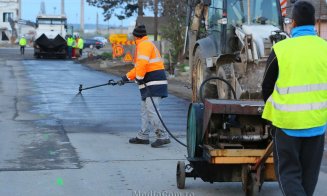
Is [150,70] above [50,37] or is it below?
below

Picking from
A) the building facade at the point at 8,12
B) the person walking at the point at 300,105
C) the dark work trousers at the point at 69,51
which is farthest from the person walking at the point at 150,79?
the building facade at the point at 8,12

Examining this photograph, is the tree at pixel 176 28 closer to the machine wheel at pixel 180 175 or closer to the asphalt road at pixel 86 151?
the asphalt road at pixel 86 151

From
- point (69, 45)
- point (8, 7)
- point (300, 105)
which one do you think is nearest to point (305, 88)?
point (300, 105)

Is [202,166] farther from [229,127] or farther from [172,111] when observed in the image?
[172,111]

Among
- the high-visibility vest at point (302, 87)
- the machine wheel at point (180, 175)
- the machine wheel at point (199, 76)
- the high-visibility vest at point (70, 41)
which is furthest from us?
the high-visibility vest at point (70, 41)

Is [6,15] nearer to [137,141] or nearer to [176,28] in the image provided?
[176,28]

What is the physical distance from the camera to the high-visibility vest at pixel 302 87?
4844 millimetres

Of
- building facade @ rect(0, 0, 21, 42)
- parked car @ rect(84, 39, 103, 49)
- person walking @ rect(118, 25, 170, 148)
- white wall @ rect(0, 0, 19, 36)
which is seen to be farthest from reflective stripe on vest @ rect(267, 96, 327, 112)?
white wall @ rect(0, 0, 19, 36)

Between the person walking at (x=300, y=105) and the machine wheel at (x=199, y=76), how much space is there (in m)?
7.68

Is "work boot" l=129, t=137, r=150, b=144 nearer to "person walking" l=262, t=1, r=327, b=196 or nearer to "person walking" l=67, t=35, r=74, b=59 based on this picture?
"person walking" l=262, t=1, r=327, b=196

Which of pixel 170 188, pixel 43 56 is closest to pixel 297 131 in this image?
pixel 170 188

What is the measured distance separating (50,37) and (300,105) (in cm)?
4033

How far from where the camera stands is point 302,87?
4863 mm

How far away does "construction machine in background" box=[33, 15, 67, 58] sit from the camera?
141ft
